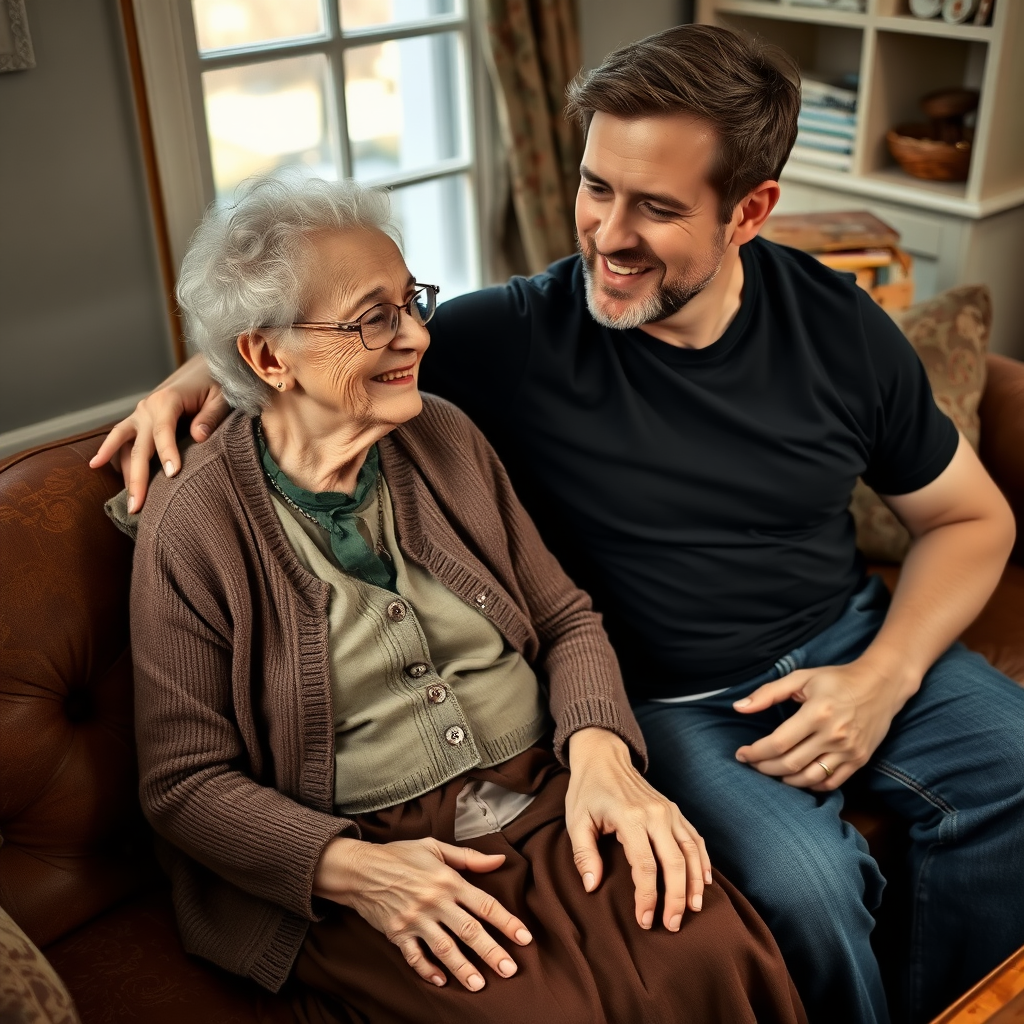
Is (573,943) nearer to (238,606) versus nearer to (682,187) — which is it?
(238,606)

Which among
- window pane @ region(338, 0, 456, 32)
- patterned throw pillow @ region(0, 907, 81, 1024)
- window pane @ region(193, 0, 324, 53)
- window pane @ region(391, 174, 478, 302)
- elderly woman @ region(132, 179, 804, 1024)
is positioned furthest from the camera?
window pane @ region(391, 174, 478, 302)

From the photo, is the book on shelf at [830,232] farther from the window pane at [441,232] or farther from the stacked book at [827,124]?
the window pane at [441,232]

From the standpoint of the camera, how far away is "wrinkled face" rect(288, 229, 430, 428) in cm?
134

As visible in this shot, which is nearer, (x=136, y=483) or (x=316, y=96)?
(x=136, y=483)

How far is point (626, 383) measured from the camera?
163cm

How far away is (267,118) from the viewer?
101 inches

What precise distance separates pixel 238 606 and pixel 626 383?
0.64 meters

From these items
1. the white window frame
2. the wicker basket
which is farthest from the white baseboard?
the wicker basket

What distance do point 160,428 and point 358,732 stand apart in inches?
17.9

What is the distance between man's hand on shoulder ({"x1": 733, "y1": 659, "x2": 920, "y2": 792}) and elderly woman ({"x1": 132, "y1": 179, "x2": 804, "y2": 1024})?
195mm

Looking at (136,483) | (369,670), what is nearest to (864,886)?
(369,670)

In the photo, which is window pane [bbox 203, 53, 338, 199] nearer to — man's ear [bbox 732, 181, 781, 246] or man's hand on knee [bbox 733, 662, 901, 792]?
man's ear [bbox 732, 181, 781, 246]

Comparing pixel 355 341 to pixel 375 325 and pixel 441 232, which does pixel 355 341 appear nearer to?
pixel 375 325

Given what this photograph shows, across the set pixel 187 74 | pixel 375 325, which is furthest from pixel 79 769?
pixel 187 74
